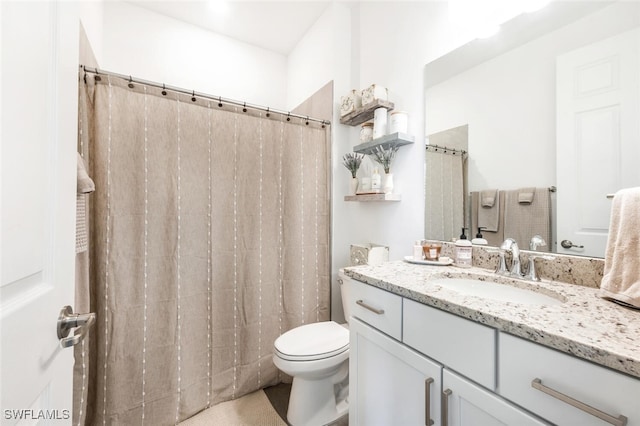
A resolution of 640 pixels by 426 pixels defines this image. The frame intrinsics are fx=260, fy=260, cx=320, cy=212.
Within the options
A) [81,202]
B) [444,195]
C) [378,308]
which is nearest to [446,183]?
[444,195]

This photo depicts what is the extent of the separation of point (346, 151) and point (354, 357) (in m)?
1.44

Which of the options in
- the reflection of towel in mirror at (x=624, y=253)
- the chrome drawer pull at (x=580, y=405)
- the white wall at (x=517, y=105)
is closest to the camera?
the chrome drawer pull at (x=580, y=405)

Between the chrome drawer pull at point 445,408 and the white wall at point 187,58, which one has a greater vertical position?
the white wall at point 187,58

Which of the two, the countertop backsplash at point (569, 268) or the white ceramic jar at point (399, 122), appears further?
the white ceramic jar at point (399, 122)

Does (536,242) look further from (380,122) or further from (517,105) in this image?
(380,122)

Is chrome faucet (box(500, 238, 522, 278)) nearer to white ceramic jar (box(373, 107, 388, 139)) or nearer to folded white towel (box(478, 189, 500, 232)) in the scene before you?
folded white towel (box(478, 189, 500, 232))

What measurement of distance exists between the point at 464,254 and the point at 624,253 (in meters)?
0.51

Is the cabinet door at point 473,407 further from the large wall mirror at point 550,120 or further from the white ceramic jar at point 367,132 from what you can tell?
the white ceramic jar at point 367,132

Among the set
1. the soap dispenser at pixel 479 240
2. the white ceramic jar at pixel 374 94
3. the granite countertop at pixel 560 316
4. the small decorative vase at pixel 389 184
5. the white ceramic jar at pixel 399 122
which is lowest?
the granite countertop at pixel 560 316

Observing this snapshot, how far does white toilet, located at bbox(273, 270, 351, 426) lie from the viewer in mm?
1306

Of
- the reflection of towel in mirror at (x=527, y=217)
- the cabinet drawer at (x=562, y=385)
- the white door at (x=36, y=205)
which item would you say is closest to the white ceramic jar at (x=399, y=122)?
the reflection of towel in mirror at (x=527, y=217)

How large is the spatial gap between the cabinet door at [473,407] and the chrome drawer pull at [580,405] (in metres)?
0.09

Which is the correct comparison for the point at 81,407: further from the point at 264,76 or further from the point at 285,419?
the point at 264,76

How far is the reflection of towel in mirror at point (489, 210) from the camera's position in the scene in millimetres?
1198
